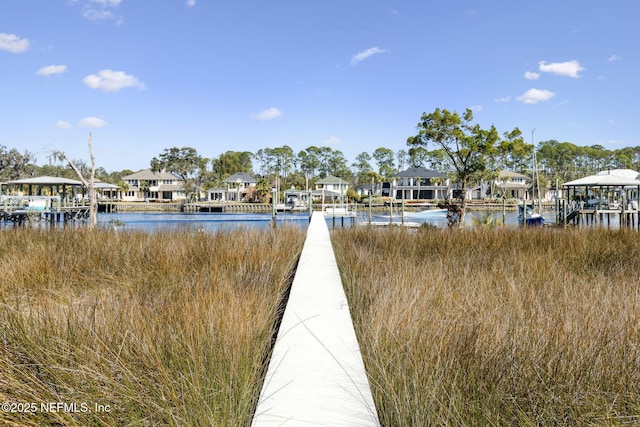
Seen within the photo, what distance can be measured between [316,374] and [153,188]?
7873 centimetres

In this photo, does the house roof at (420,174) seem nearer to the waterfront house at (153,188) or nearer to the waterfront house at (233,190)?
the waterfront house at (233,190)

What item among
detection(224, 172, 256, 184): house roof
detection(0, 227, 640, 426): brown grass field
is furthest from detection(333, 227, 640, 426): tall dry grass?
detection(224, 172, 256, 184): house roof

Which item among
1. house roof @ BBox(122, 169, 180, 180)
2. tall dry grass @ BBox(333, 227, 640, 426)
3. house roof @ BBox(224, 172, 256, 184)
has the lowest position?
tall dry grass @ BBox(333, 227, 640, 426)

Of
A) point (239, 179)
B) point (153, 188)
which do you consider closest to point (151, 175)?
point (153, 188)

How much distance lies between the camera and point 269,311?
3.16 metres

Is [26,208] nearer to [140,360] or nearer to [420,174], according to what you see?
[140,360]

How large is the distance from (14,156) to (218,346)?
81.5 m

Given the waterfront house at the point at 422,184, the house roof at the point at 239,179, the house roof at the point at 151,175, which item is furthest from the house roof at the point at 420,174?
the house roof at the point at 151,175

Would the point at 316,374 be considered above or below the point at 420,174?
below

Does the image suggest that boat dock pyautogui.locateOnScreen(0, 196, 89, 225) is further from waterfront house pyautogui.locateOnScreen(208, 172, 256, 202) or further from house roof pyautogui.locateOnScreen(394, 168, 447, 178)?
house roof pyautogui.locateOnScreen(394, 168, 447, 178)

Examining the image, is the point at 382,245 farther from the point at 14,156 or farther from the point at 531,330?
the point at 14,156

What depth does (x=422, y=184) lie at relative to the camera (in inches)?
2645

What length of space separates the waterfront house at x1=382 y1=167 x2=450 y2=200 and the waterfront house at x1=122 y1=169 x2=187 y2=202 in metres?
39.7

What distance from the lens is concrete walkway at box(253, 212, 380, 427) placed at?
1712 mm
